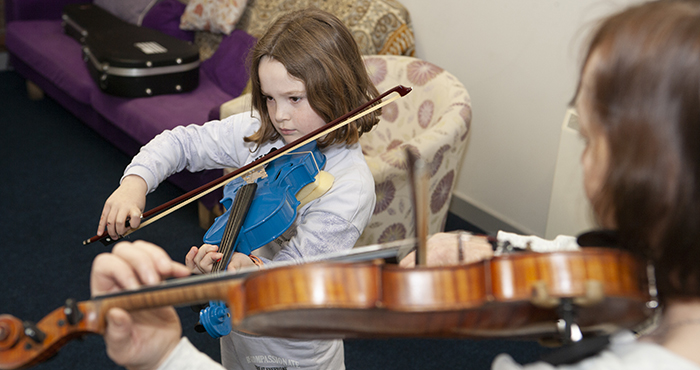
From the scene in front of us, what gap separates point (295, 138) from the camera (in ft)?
3.74

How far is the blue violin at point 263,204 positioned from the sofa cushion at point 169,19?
214 cm

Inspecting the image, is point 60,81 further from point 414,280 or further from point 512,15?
point 414,280

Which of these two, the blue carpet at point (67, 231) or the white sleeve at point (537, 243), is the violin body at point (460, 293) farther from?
the blue carpet at point (67, 231)

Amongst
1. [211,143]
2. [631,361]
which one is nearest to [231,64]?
[211,143]

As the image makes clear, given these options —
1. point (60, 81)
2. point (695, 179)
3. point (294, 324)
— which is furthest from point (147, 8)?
point (695, 179)

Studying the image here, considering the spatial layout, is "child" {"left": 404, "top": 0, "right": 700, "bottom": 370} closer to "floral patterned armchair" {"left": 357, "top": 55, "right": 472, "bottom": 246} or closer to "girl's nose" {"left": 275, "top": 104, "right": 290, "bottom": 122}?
"girl's nose" {"left": 275, "top": 104, "right": 290, "bottom": 122}

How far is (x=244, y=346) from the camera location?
1.14 m

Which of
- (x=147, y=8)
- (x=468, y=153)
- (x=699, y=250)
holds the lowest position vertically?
(x=468, y=153)

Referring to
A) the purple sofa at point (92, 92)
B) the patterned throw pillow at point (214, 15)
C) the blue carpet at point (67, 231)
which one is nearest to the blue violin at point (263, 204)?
the blue carpet at point (67, 231)

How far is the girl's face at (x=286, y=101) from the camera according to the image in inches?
42.3

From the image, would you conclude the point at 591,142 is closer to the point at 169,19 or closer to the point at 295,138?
the point at 295,138

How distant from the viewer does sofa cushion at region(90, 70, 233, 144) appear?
7.75 ft

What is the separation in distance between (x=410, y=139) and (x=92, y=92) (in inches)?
65.7

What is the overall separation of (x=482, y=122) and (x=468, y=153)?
172mm
